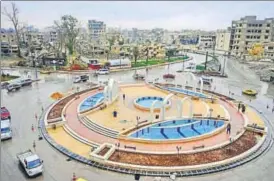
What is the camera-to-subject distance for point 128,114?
68.1 feet

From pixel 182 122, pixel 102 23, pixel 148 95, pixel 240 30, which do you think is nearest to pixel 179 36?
pixel 102 23

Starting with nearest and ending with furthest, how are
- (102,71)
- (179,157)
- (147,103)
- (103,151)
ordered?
(179,157) < (103,151) < (147,103) < (102,71)

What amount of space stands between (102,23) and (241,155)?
100 meters

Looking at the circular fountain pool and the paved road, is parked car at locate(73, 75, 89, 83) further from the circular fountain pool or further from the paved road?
the circular fountain pool

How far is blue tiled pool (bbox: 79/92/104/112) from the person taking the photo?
74.5 feet

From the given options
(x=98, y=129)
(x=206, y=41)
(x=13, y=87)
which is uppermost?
(x=206, y=41)

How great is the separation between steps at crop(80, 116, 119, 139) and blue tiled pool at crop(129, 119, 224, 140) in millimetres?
1212

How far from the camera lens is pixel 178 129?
18344mm

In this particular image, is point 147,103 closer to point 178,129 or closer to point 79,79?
point 178,129

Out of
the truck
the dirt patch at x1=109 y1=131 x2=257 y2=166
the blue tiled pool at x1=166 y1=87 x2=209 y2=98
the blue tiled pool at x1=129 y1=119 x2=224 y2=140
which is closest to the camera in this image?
the truck

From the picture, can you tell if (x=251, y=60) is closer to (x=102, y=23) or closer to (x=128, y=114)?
(x=128, y=114)

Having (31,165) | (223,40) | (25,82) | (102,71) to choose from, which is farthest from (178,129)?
(223,40)

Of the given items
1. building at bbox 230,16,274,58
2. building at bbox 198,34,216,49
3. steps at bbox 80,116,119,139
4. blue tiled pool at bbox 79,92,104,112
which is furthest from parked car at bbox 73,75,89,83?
building at bbox 198,34,216,49

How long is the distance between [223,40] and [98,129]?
68.7m
